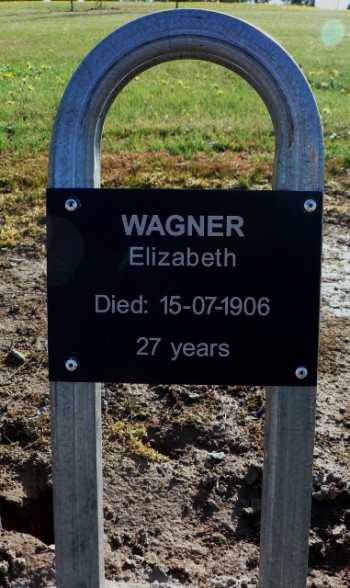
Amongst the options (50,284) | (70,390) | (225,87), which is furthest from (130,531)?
(225,87)

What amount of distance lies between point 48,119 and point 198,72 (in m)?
7.40

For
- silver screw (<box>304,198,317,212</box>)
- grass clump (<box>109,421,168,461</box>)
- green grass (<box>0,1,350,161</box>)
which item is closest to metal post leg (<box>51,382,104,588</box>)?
silver screw (<box>304,198,317,212</box>)

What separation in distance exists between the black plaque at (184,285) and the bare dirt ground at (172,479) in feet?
3.28

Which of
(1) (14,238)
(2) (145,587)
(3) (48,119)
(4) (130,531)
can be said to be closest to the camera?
(2) (145,587)

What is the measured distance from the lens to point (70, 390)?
196cm

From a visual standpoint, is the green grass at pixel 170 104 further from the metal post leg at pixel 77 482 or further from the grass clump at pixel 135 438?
the metal post leg at pixel 77 482

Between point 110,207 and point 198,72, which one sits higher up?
point 198,72

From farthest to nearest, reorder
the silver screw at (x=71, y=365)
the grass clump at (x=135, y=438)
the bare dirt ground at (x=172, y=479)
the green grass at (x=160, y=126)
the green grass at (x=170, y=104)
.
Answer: the green grass at (x=170, y=104) < the green grass at (x=160, y=126) < the grass clump at (x=135, y=438) < the bare dirt ground at (x=172, y=479) < the silver screw at (x=71, y=365)

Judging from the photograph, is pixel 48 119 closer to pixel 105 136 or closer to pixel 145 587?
pixel 105 136

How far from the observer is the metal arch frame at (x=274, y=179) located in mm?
1812

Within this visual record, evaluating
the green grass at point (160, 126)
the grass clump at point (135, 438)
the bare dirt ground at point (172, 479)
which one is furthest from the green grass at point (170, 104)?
the grass clump at point (135, 438)

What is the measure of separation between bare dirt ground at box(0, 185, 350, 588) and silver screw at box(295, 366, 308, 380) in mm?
1032

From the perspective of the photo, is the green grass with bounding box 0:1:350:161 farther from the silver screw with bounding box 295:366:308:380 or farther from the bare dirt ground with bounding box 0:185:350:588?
the silver screw with bounding box 295:366:308:380

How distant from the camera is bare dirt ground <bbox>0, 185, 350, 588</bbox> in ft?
9.00
